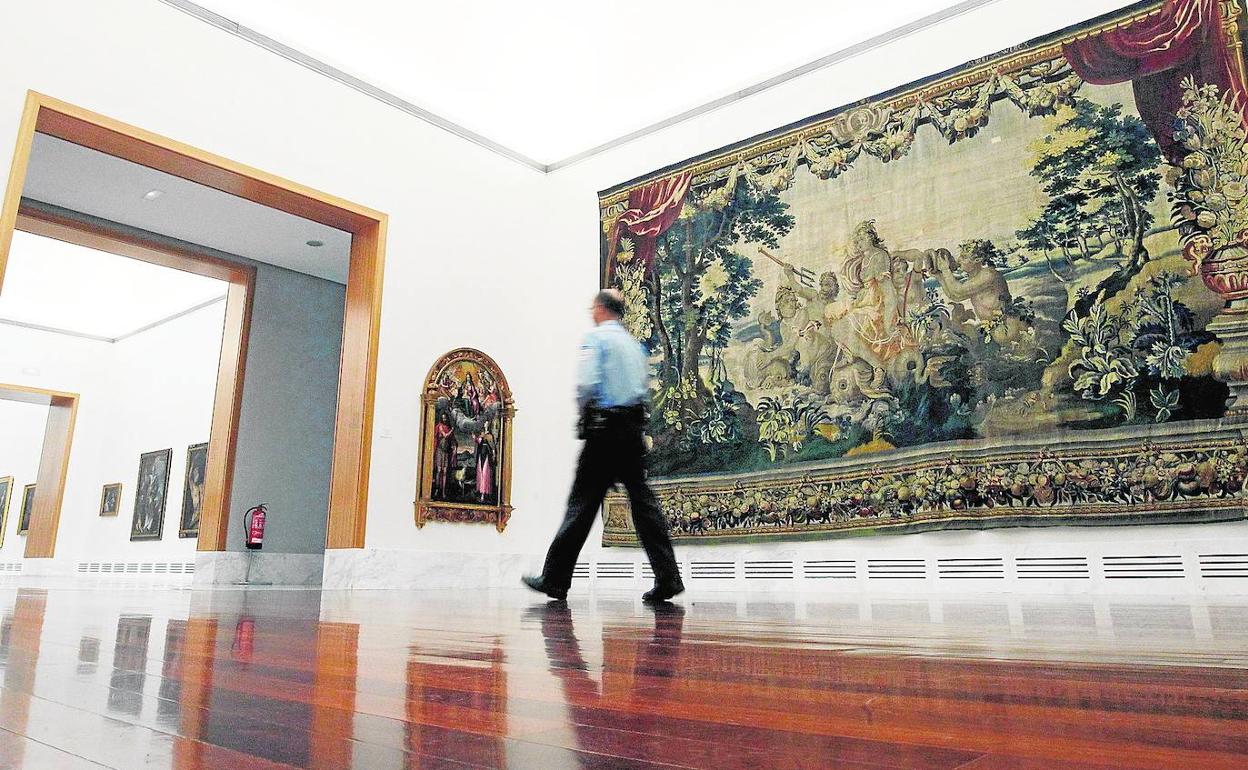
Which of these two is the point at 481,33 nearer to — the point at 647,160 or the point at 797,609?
the point at 647,160

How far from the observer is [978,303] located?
6.44 metres

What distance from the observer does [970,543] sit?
20.3 ft

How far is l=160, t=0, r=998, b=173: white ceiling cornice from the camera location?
276 inches

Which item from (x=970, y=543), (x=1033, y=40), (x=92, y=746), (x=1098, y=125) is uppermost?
(x=1033, y=40)

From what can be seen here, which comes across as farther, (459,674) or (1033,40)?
(1033,40)

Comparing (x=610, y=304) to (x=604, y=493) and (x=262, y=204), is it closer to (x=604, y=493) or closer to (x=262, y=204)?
(x=604, y=493)

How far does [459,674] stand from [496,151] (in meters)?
8.38

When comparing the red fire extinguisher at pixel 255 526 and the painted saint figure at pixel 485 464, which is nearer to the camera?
the painted saint figure at pixel 485 464

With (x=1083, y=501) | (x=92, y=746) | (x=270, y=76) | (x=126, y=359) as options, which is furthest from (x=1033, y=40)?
(x=126, y=359)

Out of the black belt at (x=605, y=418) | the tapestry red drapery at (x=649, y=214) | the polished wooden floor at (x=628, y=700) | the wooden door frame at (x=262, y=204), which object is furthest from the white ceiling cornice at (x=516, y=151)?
the polished wooden floor at (x=628, y=700)

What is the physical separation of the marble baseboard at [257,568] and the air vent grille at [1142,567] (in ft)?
28.3

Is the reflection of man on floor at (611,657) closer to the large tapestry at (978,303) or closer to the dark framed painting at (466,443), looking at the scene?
the large tapestry at (978,303)

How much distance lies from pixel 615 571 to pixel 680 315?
2584mm

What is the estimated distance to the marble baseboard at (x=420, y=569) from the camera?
7270 mm
